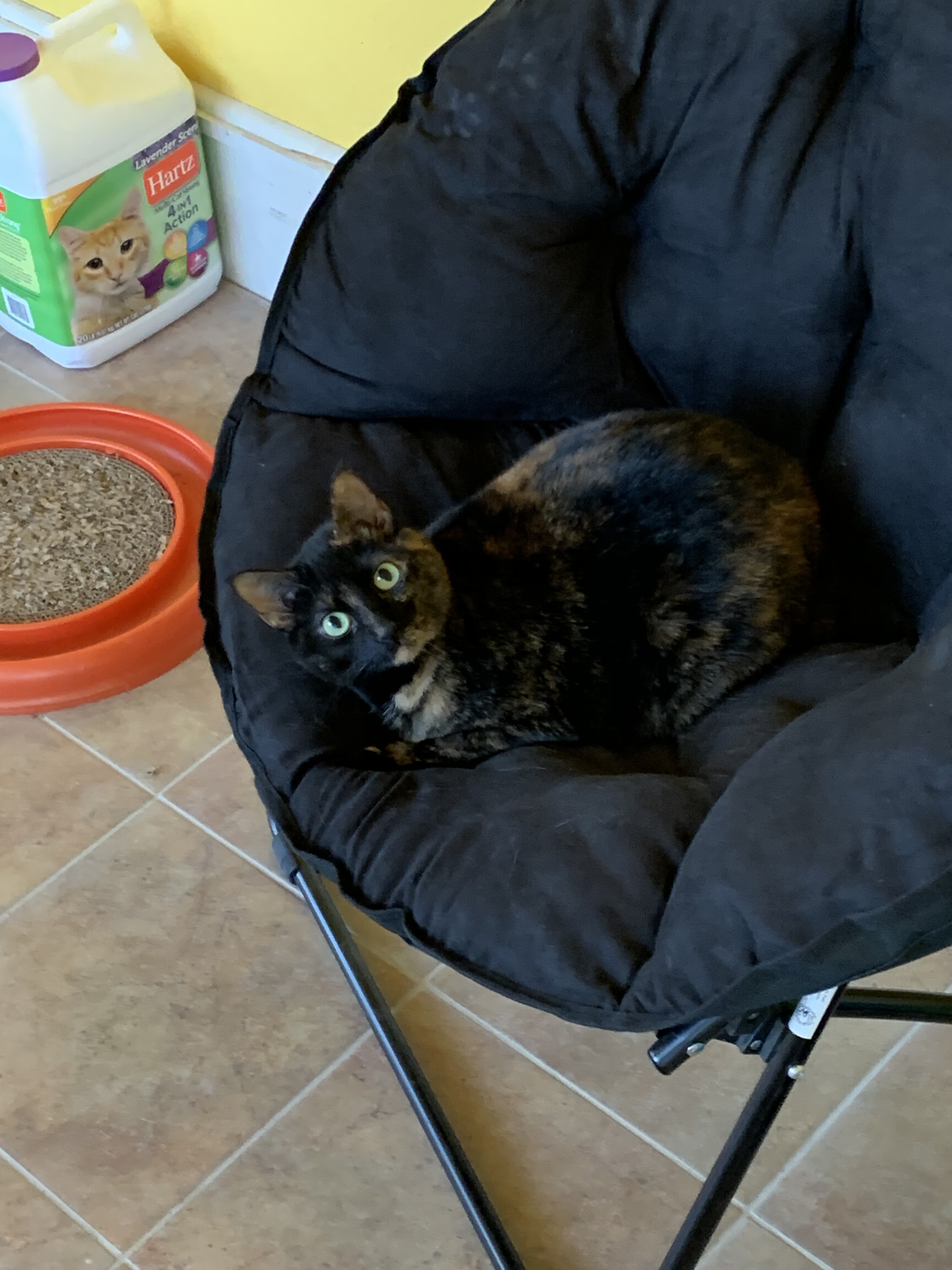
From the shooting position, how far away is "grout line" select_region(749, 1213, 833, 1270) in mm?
1141

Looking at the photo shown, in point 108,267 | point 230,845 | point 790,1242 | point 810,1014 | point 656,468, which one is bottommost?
point 790,1242

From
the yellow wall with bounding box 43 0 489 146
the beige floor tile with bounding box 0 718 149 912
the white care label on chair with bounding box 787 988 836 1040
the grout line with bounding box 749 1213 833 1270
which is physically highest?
the yellow wall with bounding box 43 0 489 146

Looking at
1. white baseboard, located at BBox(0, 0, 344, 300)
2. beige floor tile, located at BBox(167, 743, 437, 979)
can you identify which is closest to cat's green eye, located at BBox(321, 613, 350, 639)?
beige floor tile, located at BBox(167, 743, 437, 979)

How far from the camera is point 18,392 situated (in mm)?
1968

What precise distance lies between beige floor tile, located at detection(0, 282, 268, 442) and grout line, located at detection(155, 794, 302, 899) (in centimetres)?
64

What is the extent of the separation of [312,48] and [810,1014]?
143cm

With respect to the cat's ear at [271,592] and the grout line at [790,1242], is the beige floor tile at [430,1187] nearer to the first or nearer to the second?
the grout line at [790,1242]

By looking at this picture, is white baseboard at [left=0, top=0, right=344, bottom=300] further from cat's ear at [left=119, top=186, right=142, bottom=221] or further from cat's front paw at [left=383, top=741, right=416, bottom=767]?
cat's front paw at [left=383, top=741, right=416, bottom=767]

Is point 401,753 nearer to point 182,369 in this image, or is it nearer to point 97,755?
point 97,755

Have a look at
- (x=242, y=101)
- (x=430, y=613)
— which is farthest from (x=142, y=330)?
(x=430, y=613)

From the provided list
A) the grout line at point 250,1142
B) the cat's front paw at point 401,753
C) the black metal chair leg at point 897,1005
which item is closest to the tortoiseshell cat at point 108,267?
the cat's front paw at point 401,753

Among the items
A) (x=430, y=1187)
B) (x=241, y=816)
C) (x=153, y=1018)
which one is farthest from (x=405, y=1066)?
(x=241, y=816)

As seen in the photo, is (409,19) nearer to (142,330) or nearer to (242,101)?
(242,101)

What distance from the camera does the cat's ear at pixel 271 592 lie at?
103 centimetres
